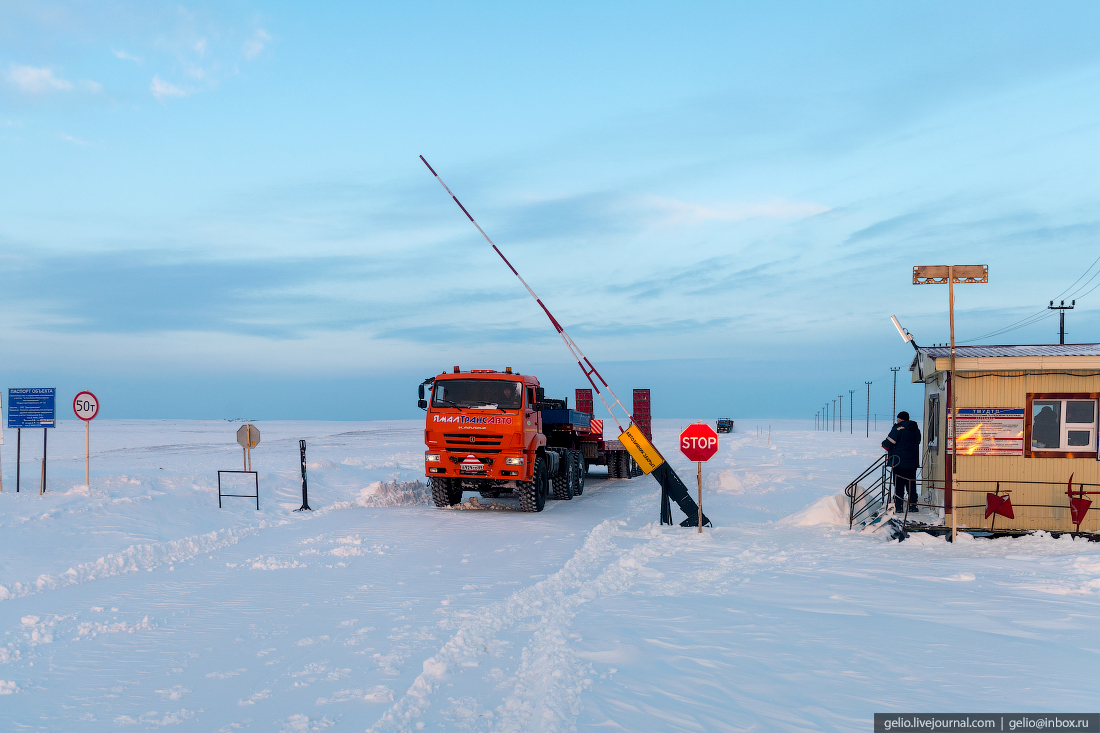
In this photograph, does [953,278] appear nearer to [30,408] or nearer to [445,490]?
[445,490]

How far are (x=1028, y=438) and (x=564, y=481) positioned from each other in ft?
38.0

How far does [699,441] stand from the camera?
46.4ft

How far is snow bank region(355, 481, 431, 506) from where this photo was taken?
747 inches

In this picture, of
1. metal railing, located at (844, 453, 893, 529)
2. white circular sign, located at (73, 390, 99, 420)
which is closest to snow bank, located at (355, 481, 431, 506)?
white circular sign, located at (73, 390, 99, 420)

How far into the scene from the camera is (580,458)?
77.0 feet

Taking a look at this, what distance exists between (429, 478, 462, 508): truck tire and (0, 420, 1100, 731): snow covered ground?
3178mm

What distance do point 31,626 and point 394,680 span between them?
4.24m

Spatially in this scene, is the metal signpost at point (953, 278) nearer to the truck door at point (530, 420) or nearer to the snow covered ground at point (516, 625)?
the snow covered ground at point (516, 625)

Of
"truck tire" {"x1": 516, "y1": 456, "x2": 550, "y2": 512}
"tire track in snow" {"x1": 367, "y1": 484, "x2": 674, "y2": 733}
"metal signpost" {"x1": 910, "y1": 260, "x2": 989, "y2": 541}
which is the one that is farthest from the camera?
"truck tire" {"x1": 516, "y1": 456, "x2": 550, "y2": 512}

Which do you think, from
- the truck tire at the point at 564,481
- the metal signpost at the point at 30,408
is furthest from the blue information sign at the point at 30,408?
the truck tire at the point at 564,481

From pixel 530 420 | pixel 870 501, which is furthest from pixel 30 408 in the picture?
pixel 870 501

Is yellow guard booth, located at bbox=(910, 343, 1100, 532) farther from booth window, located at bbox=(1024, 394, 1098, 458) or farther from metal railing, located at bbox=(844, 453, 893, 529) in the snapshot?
metal railing, located at bbox=(844, 453, 893, 529)

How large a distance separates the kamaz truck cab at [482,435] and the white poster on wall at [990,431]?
880 centimetres

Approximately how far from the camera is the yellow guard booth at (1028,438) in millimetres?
13180
